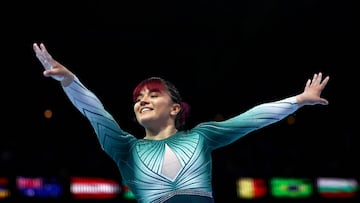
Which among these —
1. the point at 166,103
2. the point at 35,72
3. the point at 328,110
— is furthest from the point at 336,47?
the point at 166,103

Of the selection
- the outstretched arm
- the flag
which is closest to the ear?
the outstretched arm

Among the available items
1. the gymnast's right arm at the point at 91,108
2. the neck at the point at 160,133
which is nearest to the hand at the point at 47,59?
the gymnast's right arm at the point at 91,108

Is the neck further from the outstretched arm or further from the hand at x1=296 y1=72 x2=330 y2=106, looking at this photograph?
the hand at x1=296 y1=72 x2=330 y2=106

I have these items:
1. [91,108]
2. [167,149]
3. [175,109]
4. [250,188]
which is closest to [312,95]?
[175,109]

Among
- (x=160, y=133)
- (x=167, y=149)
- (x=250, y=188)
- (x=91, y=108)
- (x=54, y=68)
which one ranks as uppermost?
(x=250, y=188)

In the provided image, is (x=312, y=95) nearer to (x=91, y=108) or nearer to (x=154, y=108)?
(x=154, y=108)

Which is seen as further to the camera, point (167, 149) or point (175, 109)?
point (175, 109)

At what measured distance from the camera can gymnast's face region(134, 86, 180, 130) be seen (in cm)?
412

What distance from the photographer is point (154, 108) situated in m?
4.14

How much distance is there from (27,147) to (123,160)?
38.7 feet

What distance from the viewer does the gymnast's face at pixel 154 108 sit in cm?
412

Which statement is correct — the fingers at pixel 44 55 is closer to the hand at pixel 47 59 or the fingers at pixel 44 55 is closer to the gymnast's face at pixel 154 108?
the hand at pixel 47 59

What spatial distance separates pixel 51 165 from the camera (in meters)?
14.5

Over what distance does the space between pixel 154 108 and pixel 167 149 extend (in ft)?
1.10
